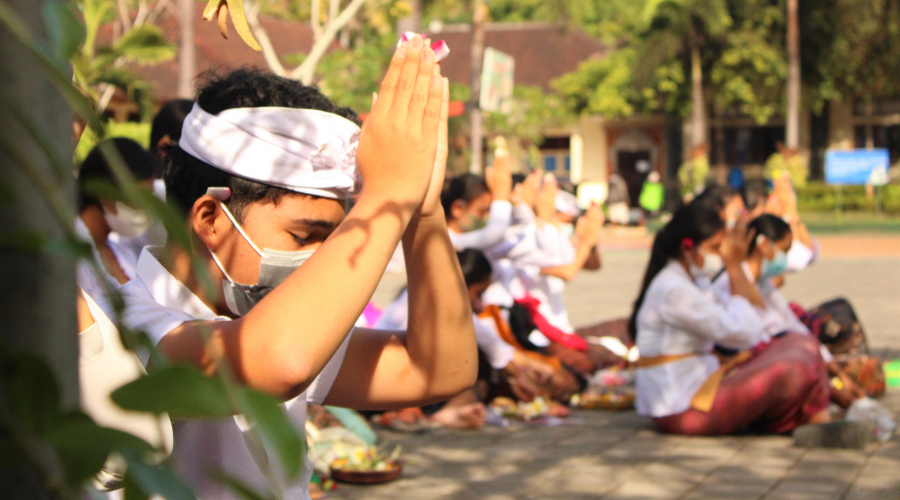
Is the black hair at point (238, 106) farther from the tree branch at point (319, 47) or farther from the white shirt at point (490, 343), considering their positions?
the tree branch at point (319, 47)

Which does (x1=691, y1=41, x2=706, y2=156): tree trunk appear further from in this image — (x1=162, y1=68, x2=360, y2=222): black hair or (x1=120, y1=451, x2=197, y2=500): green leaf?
(x1=120, y1=451, x2=197, y2=500): green leaf

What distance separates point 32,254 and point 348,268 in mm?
673

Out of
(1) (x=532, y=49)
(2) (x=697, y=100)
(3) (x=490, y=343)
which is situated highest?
(1) (x=532, y=49)

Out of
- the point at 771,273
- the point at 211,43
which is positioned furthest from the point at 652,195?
the point at 771,273

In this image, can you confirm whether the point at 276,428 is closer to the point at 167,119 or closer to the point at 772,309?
the point at 167,119

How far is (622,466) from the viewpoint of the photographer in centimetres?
457

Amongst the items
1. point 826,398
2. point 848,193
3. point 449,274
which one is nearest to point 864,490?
Answer: point 826,398

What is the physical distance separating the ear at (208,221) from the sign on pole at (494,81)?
1304 cm

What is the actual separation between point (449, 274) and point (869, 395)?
16.8ft

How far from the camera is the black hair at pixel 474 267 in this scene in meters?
5.84

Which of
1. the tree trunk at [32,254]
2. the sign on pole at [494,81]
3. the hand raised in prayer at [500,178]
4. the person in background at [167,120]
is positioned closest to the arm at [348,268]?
the tree trunk at [32,254]

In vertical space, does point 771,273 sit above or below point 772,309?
above

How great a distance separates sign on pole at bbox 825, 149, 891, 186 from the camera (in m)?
24.7

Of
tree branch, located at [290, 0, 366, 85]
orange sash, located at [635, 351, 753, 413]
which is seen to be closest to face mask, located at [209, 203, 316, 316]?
orange sash, located at [635, 351, 753, 413]
